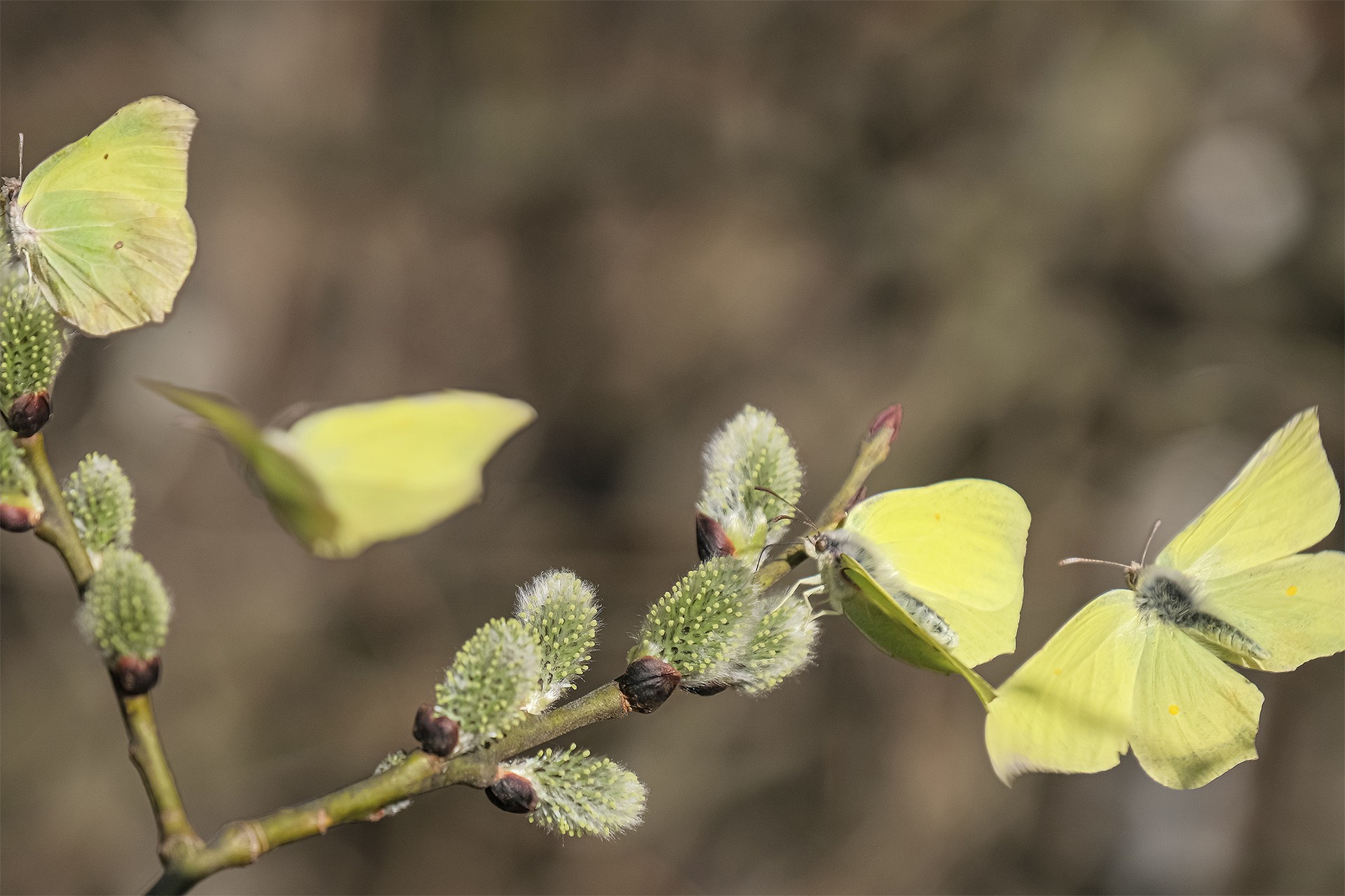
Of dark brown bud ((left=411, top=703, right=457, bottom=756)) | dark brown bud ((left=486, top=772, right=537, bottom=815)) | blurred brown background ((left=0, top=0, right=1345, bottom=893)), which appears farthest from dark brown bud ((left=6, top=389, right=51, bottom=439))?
blurred brown background ((left=0, top=0, right=1345, bottom=893))

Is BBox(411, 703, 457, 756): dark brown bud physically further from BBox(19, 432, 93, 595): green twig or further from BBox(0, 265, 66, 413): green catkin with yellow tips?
BBox(0, 265, 66, 413): green catkin with yellow tips

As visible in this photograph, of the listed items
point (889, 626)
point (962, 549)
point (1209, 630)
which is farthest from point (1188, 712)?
point (889, 626)

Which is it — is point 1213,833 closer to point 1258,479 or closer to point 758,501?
point 1258,479

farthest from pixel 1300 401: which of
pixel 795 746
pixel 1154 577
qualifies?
→ pixel 1154 577

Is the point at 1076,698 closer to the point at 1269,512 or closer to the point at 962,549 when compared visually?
the point at 962,549

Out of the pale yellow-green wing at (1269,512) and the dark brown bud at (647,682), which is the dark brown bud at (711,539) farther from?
the pale yellow-green wing at (1269,512)

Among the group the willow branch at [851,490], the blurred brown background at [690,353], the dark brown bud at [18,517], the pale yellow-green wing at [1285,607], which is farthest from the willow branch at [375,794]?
the blurred brown background at [690,353]
